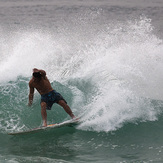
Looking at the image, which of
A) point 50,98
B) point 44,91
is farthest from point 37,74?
point 50,98

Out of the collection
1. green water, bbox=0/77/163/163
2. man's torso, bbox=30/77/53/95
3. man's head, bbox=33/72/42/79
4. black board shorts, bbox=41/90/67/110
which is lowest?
green water, bbox=0/77/163/163

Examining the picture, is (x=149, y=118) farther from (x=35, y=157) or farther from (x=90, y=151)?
(x=35, y=157)

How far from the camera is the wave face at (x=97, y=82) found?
726cm

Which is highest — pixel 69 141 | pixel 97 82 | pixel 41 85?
pixel 97 82

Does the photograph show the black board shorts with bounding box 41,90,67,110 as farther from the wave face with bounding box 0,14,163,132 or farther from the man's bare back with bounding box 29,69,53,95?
the wave face with bounding box 0,14,163,132

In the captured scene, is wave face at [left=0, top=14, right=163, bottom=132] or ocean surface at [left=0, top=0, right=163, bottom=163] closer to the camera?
ocean surface at [left=0, top=0, right=163, bottom=163]

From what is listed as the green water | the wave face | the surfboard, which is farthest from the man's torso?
the wave face

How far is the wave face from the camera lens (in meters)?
7.26

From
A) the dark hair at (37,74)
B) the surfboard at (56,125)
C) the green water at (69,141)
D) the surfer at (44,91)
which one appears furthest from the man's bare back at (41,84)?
the green water at (69,141)

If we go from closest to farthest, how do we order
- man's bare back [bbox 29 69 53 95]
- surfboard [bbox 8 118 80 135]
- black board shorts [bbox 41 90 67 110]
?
surfboard [bbox 8 118 80 135] < man's bare back [bbox 29 69 53 95] < black board shorts [bbox 41 90 67 110]

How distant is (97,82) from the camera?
351 inches

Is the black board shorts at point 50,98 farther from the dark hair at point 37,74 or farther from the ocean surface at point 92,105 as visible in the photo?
the ocean surface at point 92,105

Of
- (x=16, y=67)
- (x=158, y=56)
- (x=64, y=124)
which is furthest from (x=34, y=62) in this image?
(x=64, y=124)

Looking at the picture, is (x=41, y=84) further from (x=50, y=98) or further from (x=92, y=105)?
(x=92, y=105)
